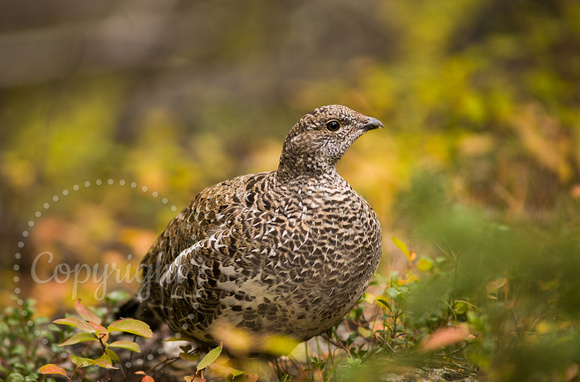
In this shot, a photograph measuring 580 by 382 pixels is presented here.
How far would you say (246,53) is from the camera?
432 inches

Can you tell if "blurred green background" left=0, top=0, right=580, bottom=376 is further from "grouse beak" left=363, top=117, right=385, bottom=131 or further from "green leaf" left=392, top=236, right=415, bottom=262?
"grouse beak" left=363, top=117, right=385, bottom=131

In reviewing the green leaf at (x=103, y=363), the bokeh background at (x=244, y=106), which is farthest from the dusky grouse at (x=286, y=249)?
the bokeh background at (x=244, y=106)

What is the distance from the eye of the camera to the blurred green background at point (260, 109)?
559 cm

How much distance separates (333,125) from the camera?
3.15 m

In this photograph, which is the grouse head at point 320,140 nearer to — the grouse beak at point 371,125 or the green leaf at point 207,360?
the grouse beak at point 371,125

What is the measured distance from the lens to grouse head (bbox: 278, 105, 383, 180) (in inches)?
123

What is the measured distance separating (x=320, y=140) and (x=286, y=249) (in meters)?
0.62

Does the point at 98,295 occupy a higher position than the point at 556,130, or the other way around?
the point at 556,130

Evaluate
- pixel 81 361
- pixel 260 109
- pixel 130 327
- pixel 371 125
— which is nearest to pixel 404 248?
pixel 371 125

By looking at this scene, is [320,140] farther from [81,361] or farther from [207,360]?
[81,361]

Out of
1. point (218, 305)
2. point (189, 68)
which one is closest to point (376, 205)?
point (218, 305)

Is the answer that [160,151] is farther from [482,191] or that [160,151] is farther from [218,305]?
[218,305]

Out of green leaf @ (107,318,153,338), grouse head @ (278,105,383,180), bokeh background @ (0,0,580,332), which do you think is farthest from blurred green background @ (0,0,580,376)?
green leaf @ (107,318,153,338)

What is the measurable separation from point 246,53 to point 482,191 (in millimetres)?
6372
